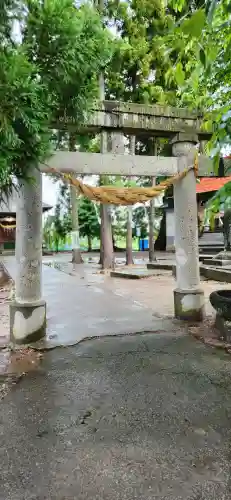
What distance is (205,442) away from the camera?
224 centimetres

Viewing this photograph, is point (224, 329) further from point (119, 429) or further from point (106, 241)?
point (106, 241)

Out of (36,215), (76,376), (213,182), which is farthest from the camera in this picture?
(213,182)

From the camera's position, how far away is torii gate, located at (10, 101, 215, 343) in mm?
4410

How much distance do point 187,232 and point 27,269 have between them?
243 centimetres

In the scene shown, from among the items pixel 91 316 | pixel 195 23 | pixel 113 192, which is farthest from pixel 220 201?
pixel 91 316

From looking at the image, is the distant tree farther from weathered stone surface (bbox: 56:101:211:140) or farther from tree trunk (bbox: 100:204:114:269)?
weathered stone surface (bbox: 56:101:211:140)

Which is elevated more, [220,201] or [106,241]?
[220,201]

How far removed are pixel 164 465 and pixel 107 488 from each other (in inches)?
15.2

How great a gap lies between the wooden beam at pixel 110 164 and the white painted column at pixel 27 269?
1.21ft

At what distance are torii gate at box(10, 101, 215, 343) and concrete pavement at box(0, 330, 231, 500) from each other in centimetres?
Answer: 87

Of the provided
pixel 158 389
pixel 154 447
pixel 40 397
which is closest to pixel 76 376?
pixel 40 397

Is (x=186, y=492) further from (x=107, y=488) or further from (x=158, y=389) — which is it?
(x=158, y=389)

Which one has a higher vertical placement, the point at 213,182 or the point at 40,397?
the point at 213,182

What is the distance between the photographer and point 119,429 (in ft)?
7.97
